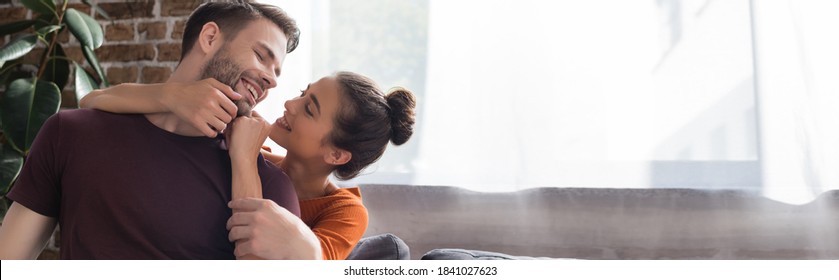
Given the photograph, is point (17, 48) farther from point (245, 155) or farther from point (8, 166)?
point (245, 155)

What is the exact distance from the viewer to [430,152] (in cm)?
245

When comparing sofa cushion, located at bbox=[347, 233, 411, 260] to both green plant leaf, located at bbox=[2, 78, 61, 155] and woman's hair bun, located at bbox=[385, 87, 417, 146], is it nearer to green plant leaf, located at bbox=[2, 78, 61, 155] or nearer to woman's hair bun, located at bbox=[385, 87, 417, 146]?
woman's hair bun, located at bbox=[385, 87, 417, 146]

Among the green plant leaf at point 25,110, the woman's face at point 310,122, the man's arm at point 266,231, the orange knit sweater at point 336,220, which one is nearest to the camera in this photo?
the man's arm at point 266,231

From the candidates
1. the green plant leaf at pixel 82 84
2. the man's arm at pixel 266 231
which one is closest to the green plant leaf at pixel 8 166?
the green plant leaf at pixel 82 84

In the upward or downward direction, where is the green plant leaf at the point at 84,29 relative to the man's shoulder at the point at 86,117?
upward

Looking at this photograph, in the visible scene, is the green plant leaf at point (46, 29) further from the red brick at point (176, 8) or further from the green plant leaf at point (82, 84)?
the red brick at point (176, 8)

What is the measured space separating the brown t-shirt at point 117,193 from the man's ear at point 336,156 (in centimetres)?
46

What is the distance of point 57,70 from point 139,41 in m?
0.31

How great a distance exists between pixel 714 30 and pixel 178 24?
6.36ft

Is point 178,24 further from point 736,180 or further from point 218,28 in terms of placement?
point 736,180

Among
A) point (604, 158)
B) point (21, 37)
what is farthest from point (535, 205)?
point (21, 37)

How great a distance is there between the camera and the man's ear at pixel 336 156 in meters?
1.54

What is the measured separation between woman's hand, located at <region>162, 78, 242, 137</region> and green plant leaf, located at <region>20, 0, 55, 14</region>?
151cm

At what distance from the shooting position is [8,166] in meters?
2.20
